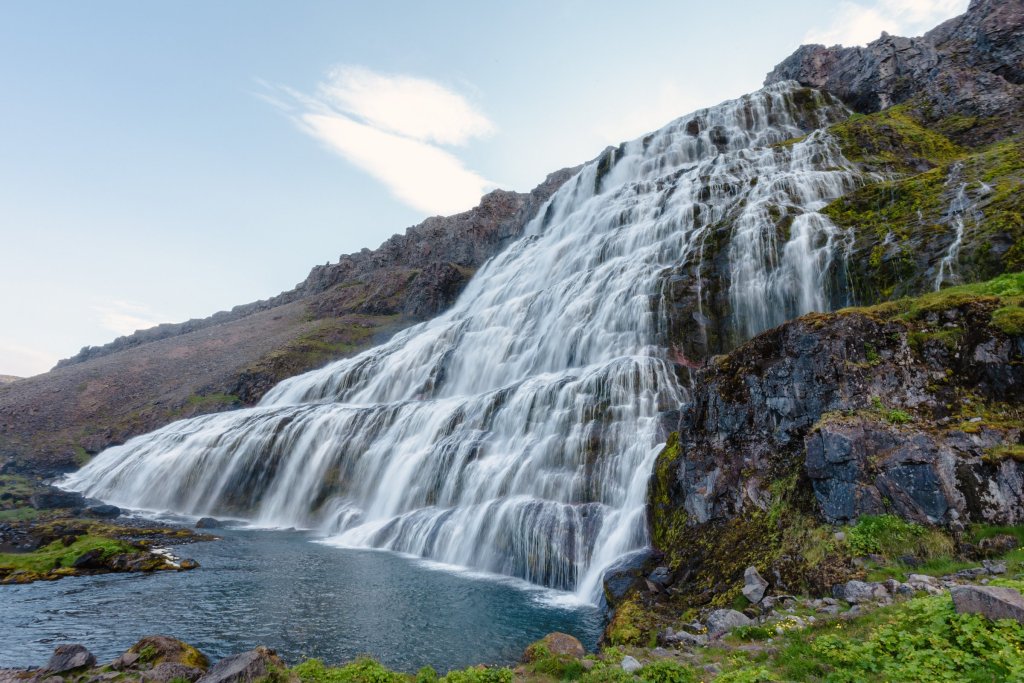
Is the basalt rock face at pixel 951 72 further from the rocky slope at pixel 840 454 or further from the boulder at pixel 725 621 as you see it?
the boulder at pixel 725 621

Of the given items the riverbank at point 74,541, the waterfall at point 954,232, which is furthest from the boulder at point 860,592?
the riverbank at point 74,541

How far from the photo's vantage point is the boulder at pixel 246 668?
23.6 ft

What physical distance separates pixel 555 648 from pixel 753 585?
384 cm

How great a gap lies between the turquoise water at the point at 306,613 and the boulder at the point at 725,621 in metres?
3.54

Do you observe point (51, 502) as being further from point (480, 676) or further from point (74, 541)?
point (480, 676)

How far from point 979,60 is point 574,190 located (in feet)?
112

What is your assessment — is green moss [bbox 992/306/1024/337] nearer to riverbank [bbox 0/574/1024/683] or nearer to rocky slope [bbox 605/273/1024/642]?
rocky slope [bbox 605/273/1024/642]

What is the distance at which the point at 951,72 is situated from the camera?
134ft

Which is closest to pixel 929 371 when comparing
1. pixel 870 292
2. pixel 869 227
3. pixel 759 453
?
pixel 759 453

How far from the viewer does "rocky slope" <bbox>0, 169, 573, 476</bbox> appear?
56312 mm

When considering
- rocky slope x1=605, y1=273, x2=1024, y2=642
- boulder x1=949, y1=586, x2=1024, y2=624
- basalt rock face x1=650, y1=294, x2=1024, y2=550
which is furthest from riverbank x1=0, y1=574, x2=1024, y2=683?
basalt rock face x1=650, y1=294, x2=1024, y2=550

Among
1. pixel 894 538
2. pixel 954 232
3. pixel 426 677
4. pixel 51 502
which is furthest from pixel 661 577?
pixel 51 502

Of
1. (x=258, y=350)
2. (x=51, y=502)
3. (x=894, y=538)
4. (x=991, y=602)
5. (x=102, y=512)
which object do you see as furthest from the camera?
(x=258, y=350)

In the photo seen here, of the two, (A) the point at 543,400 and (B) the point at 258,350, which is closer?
(A) the point at 543,400
